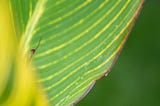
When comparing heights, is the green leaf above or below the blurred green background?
above

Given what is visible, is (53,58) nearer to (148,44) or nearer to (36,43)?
(36,43)

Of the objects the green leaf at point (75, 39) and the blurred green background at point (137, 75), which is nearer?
the green leaf at point (75, 39)

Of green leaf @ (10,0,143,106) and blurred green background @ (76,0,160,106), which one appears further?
blurred green background @ (76,0,160,106)

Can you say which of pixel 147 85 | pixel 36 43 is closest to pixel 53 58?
pixel 36 43

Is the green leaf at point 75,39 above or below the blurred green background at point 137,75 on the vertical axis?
above
